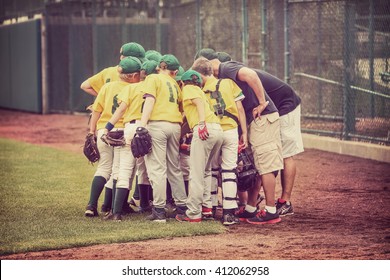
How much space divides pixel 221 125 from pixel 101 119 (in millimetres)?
1245

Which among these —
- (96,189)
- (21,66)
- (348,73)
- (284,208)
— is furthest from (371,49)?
(21,66)

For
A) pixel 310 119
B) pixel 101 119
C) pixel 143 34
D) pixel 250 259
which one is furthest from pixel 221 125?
pixel 143 34

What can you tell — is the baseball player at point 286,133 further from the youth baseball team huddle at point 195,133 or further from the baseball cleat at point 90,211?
the baseball cleat at point 90,211

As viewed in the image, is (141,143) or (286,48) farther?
(286,48)

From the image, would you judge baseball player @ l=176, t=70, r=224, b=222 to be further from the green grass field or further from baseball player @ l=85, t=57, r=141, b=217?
baseball player @ l=85, t=57, r=141, b=217

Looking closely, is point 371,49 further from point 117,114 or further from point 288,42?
point 117,114

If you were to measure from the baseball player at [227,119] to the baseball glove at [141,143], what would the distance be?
2.31ft

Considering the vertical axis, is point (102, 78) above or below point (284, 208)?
above

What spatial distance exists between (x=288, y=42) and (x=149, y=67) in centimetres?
656

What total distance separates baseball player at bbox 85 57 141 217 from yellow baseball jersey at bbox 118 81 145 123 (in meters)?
0.23

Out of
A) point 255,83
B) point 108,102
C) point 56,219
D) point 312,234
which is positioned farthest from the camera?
point 108,102

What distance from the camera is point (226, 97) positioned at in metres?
8.62

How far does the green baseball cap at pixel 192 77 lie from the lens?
27.9 ft
